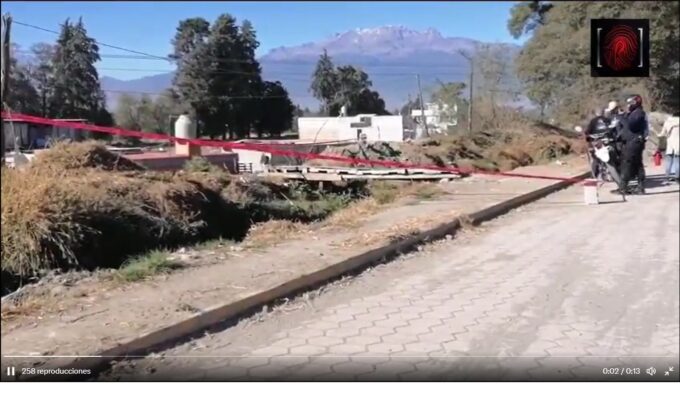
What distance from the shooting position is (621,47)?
413cm

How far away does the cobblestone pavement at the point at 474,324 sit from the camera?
3.85 meters

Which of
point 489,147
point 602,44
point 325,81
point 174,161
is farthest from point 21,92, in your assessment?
point 489,147

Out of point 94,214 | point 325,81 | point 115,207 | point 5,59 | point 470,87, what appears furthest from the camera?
point 470,87

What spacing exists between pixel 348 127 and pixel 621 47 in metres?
2.31

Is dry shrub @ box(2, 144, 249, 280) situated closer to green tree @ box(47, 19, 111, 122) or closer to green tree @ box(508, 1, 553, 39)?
green tree @ box(47, 19, 111, 122)

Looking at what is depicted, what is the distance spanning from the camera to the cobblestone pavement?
385cm

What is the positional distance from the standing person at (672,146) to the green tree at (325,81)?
449cm

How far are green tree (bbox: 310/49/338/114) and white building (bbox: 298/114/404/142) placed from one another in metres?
0.28

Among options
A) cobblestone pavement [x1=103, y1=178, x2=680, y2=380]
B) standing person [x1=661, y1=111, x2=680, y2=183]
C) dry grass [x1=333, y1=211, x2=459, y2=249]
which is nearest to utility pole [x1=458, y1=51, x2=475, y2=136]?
dry grass [x1=333, y1=211, x2=459, y2=249]

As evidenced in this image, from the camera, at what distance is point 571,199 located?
448 inches
